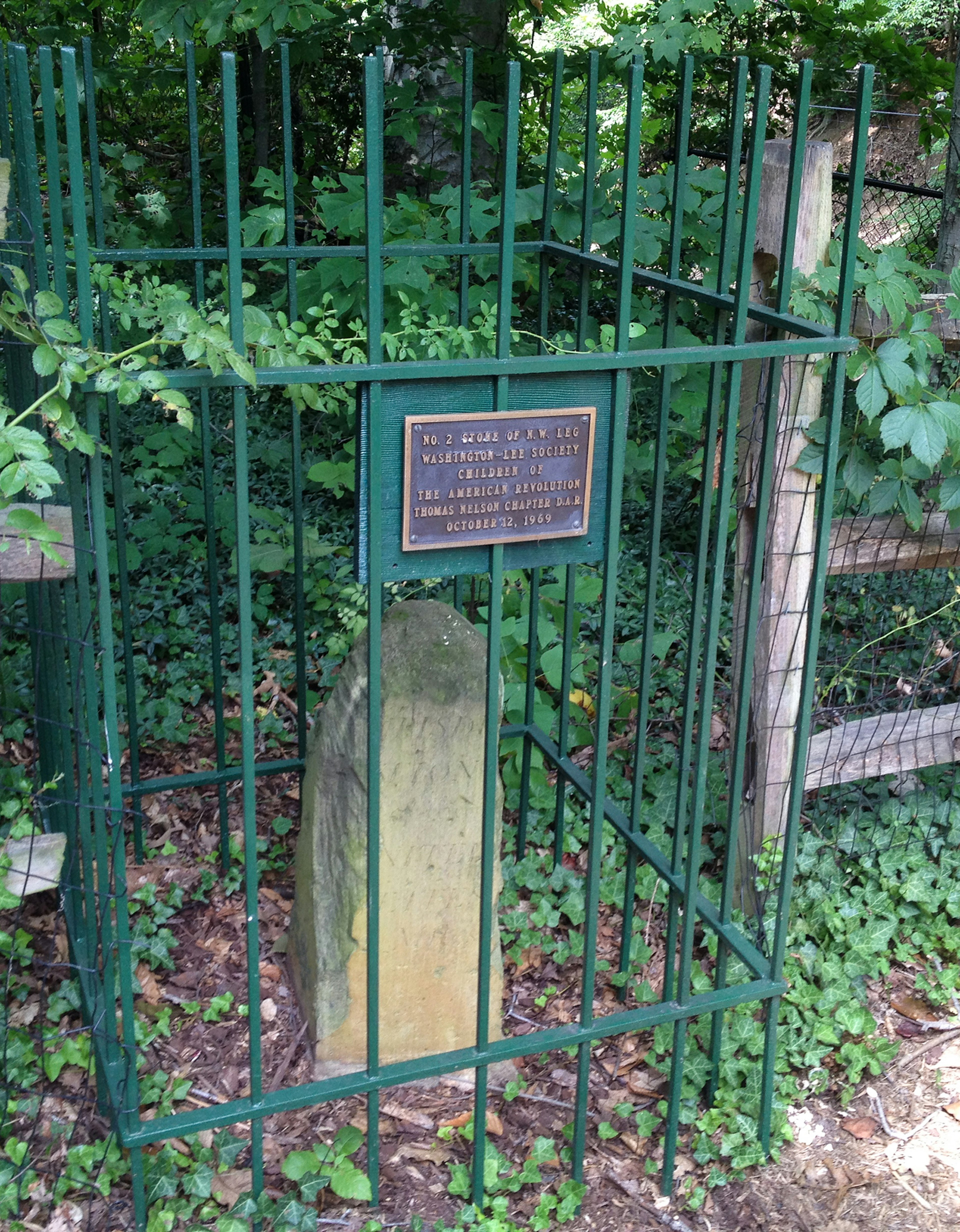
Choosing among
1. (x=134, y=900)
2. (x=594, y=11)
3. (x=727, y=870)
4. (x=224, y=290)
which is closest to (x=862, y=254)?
(x=727, y=870)

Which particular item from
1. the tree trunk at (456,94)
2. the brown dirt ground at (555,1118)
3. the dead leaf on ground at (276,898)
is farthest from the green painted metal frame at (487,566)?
the tree trunk at (456,94)

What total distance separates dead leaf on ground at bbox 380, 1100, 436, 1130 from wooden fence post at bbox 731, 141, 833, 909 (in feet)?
3.89

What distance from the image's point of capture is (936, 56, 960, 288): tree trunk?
5434 millimetres

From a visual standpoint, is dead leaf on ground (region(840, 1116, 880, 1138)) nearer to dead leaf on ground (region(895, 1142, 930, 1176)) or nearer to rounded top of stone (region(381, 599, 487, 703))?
dead leaf on ground (region(895, 1142, 930, 1176))

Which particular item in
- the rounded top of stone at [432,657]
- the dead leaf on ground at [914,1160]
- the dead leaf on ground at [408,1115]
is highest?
the rounded top of stone at [432,657]

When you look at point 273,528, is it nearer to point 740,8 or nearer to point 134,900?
point 134,900

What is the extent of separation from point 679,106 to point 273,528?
10.6 ft

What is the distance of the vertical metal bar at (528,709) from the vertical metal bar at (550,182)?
2.63 feet

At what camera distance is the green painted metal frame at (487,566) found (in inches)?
80.5

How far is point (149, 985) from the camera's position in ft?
11.0

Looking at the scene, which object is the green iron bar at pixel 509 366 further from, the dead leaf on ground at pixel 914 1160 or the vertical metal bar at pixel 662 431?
the dead leaf on ground at pixel 914 1160

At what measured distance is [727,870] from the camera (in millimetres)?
2859

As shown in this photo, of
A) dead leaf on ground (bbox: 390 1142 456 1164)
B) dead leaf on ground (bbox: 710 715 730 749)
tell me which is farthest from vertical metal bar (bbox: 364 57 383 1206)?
dead leaf on ground (bbox: 710 715 730 749)

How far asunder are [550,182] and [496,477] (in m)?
1.33
